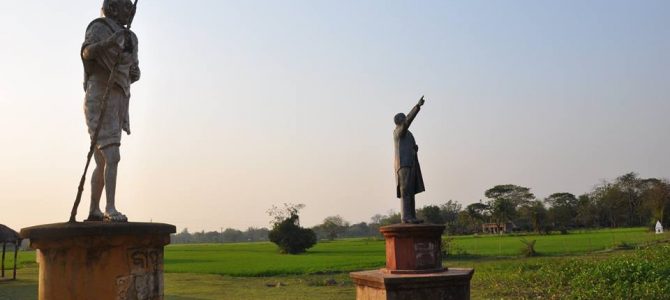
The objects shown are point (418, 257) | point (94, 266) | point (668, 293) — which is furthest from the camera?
point (668, 293)

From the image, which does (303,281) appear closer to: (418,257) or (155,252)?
(418,257)

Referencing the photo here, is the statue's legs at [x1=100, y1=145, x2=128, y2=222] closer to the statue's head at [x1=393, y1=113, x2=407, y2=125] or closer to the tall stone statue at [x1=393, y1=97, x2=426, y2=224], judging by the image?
the tall stone statue at [x1=393, y1=97, x2=426, y2=224]

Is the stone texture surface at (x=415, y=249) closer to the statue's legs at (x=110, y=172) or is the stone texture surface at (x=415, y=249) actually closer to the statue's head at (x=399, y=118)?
the statue's head at (x=399, y=118)

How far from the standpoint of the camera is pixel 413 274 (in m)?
8.60

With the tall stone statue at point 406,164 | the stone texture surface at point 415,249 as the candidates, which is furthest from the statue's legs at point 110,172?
the tall stone statue at point 406,164

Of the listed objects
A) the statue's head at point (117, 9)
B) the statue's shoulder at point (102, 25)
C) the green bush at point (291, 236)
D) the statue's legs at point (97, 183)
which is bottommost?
the green bush at point (291, 236)

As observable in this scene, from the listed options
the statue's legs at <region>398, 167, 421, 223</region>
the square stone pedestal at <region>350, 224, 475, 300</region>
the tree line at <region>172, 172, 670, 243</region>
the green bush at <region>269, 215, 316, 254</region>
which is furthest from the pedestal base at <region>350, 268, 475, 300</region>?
the tree line at <region>172, 172, 670, 243</region>

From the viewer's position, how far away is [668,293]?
1121 cm

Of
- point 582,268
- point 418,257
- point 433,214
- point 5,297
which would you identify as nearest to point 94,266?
point 418,257

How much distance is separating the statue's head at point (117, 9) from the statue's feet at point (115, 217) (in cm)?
155

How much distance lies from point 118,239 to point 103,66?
4.52 feet

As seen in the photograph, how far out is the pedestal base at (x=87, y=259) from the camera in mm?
3641

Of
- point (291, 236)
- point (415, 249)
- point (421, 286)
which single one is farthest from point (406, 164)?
point (291, 236)

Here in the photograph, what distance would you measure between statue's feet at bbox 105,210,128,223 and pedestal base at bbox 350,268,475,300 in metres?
4.76
